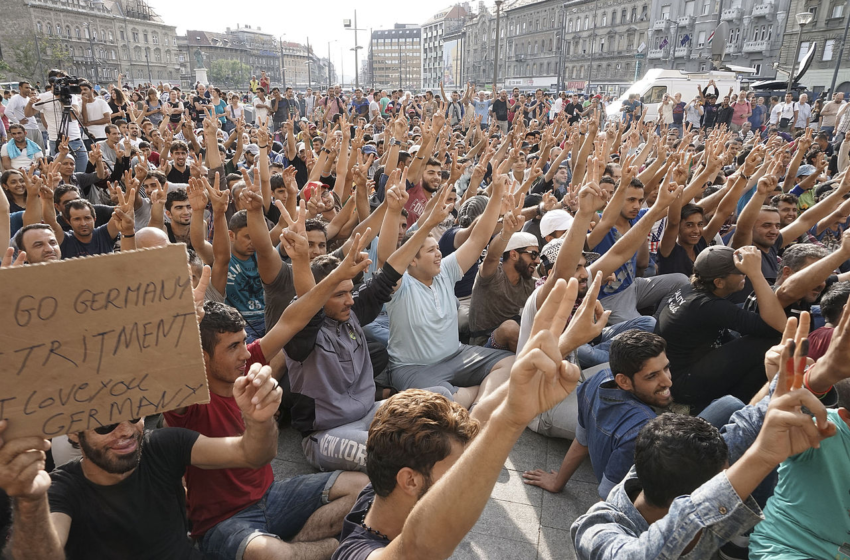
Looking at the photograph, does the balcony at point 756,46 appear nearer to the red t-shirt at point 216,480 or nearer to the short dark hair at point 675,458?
the short dark hair at point 675,458

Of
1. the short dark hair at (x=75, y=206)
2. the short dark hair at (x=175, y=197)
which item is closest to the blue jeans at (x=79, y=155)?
the short dark hair at (x=75, y=206)

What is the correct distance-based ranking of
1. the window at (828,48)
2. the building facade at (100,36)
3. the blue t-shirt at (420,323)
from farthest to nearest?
the building facade at (100,36)
the window at (828,48)
the blue t-shirt at (420,323)

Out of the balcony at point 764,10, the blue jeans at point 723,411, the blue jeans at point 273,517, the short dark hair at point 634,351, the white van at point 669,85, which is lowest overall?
the blue jeans at point 273,517

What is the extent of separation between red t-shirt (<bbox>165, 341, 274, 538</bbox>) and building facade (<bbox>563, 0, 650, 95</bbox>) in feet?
220

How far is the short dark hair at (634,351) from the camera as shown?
2719mm

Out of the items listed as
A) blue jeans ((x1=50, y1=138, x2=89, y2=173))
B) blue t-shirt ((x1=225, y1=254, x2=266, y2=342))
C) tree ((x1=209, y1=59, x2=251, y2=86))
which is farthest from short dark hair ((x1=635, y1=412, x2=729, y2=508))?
tree ((x1=209, y1=59, x2=251, y2=86))

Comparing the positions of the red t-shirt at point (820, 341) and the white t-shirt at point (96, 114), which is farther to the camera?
the white t-shirt at point (96, 114)

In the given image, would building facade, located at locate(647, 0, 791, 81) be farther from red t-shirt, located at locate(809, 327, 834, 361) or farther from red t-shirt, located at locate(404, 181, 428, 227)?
red t-shirt, located at locate(809, 327, 834, 361)

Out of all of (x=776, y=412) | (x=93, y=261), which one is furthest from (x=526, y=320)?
(x=93, y=261)

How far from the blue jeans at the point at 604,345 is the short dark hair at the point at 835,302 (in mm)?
1204

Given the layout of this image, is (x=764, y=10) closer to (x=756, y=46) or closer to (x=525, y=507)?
(x=756, y=46)

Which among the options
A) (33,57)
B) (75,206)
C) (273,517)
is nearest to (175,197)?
(75,206)

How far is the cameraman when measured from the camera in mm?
9977

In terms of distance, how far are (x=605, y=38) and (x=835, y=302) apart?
79.9 m
